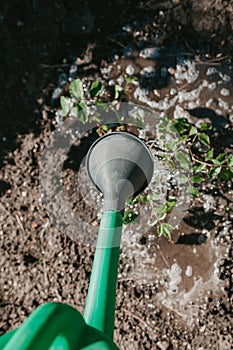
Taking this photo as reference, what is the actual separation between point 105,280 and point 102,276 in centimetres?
1

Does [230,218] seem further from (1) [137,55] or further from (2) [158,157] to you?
(1) [137,55]

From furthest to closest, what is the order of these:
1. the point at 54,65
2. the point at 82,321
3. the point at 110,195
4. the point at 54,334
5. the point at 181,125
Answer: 1. the point at 54,65
2. the point at 181,125
3. the point at 110,195
4. the point at 82,321
5. the point at 54,334

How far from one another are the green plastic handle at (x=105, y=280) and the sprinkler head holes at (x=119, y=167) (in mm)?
60

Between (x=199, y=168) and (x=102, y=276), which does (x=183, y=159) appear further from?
(x=102, y=276)

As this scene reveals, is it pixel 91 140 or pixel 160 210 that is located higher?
pixel 91 140

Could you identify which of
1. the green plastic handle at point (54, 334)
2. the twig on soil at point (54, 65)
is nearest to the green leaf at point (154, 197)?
the twig on soil at point (54, 65)

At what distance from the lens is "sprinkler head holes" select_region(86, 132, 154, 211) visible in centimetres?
124

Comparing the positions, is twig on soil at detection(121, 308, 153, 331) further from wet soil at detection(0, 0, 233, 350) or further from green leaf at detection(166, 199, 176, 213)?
green leaf at detection(166, 199, 176, 213)

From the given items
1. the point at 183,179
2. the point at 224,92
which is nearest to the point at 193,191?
the point at 183,179

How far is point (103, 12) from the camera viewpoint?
1782 mm

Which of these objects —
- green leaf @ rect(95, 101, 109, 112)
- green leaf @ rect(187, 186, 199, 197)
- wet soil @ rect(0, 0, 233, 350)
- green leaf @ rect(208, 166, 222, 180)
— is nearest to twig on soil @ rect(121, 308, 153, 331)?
wet soil @ rect(0, 0, 233, 350)

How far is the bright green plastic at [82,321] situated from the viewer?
0.59m

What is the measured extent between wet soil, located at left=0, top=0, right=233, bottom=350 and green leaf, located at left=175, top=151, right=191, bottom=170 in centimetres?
12

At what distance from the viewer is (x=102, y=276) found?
1030mm
